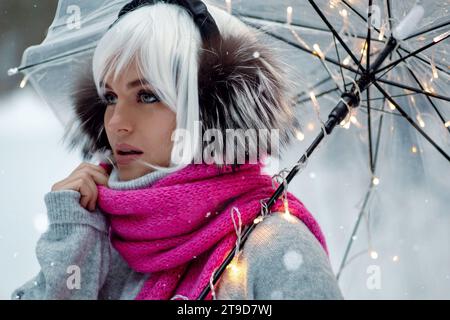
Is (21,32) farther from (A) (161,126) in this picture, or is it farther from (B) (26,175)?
(A) (161,126)

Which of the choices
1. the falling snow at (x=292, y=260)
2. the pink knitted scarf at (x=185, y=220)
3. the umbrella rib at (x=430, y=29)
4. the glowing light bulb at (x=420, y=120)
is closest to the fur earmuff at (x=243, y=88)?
the pink knitted scarf at (x=185, y=220)

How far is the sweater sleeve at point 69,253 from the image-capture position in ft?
3.72

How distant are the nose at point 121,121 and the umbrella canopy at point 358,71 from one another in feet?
0.96

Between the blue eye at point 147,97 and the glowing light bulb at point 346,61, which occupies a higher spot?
the glowing light bulb at point 346,61

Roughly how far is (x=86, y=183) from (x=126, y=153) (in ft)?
0.39

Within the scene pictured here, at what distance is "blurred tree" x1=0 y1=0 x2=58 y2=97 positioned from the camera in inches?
69.9

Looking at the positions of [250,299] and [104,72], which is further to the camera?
[104,72]

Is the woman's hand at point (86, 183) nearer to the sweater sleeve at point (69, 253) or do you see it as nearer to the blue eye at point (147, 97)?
the sweater sleeve at point (69, 253)

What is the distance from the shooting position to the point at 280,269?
1.04 meters

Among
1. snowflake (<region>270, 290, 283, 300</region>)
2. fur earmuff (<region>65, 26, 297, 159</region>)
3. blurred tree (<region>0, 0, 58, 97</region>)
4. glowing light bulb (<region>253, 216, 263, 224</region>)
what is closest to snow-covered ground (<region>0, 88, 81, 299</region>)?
blurred tree (<region>0, 0, 58, 97</region>)

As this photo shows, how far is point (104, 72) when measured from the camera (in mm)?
1256

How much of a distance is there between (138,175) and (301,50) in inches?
24.3
